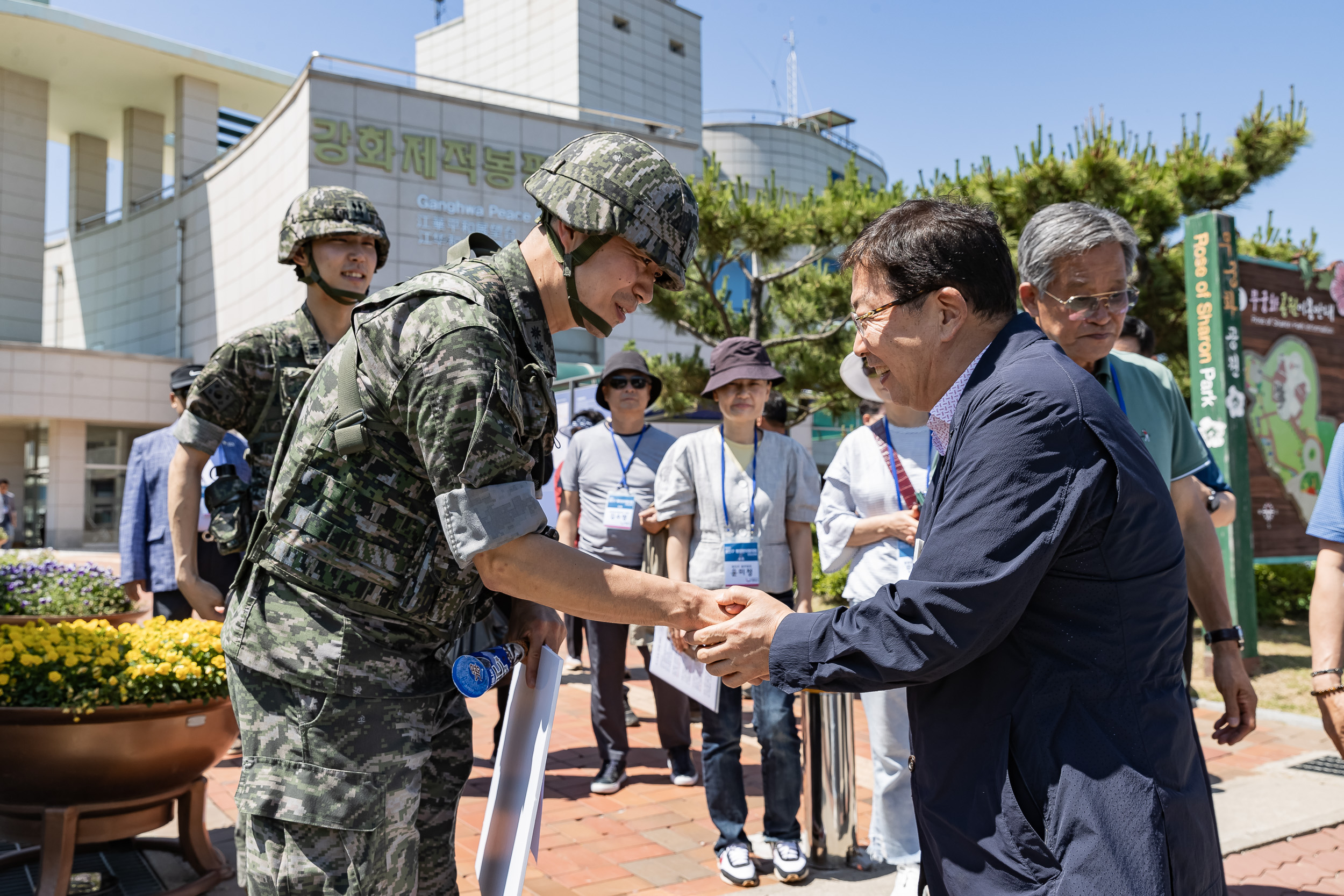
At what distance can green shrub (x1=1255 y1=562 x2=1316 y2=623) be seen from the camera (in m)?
9.73

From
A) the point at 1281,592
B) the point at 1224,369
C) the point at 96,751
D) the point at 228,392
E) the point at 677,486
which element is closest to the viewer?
the point at 96,751

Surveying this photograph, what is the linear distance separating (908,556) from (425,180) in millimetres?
22945

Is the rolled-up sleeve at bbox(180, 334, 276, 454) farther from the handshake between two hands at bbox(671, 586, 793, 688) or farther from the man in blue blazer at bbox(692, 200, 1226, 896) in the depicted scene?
the man in blue blazer at bbox(692, 200, 1226, 896)

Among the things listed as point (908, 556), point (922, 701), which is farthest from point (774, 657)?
point (908, 556)

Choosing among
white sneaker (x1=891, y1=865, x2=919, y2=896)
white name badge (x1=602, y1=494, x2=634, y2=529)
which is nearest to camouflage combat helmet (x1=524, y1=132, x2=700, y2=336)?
white sneaker (x1=891, y1=865, x2=919, y2=896)

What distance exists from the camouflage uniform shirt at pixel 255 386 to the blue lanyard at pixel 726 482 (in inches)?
71.4

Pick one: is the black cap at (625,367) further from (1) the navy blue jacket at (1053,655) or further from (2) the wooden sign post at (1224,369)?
(2) the wooden sign post at (1224,369)

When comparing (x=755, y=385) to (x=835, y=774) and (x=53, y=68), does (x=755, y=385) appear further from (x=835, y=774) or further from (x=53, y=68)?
(x=53, y=68)

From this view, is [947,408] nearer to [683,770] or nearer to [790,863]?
[790,863]

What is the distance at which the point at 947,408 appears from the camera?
1.80m

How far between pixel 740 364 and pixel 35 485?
3180 centimetres

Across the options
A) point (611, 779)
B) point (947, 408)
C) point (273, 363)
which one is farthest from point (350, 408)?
point (611, 779)

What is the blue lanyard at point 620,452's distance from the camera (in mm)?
5797

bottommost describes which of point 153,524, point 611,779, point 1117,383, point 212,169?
point 611,779
